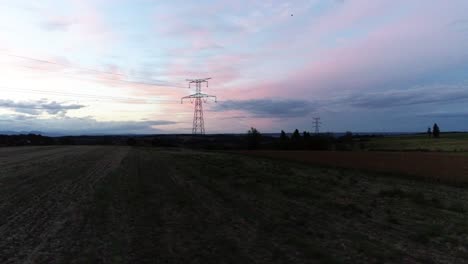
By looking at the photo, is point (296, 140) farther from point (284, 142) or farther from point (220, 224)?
point (220, 224)

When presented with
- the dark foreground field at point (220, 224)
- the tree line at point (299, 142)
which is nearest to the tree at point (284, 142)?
the tree line at point (299, 142)

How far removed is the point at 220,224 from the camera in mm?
8766

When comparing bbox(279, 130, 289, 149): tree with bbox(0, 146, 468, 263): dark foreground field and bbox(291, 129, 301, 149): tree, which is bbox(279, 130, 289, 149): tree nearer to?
bbox(291, 129, 301, 149): tree

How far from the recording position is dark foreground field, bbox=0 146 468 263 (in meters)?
6.44

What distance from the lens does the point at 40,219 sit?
894cm

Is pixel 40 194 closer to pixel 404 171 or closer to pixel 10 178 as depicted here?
pixel 10 178

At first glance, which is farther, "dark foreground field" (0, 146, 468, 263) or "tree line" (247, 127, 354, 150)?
"tree line" (247, 127, 354, 150)

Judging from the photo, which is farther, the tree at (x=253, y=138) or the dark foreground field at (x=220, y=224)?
the tree at (x=253, y=138)

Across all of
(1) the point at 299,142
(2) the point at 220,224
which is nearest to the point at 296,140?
(1) the point at 299,142

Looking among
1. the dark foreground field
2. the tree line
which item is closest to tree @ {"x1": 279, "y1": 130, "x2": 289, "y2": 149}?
the tree line

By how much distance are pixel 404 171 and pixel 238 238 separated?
2438 cm

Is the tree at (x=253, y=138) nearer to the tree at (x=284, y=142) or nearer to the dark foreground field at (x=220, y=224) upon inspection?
the tree at (x=284, y=142)

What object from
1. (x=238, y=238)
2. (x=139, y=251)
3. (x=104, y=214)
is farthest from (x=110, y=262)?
(x=104, y=214)

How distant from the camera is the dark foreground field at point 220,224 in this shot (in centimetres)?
644
